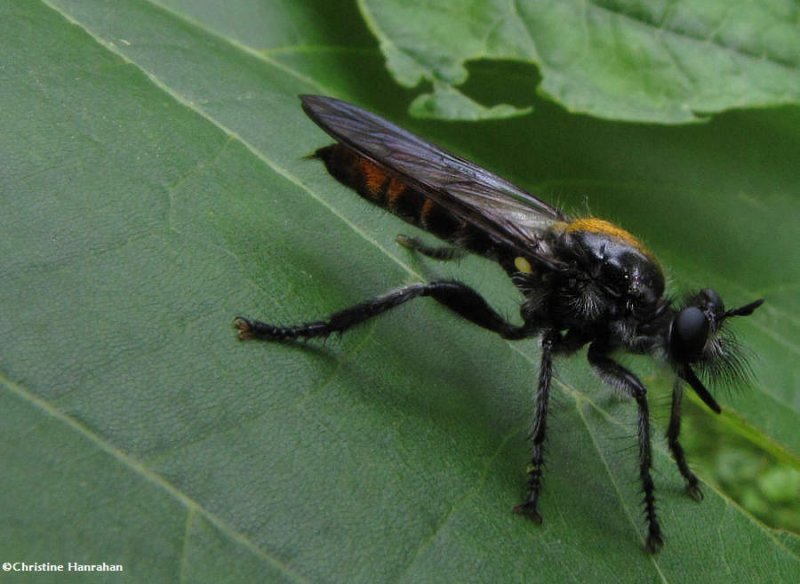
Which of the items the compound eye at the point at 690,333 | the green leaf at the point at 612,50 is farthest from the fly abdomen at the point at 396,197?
the compound eye at the point at 690,333

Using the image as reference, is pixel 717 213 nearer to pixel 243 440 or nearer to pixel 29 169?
pixel 243 440

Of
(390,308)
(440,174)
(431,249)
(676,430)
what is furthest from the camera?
(431,249)

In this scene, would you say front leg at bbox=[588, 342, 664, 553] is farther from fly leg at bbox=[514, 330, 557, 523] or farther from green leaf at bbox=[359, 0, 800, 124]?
green leaf at bbox=[359, 0, 800, 124]

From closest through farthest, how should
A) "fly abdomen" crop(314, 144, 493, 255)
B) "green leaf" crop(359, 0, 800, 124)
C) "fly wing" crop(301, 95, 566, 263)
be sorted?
"fly wing" crop(301, 95, 566, 263)
"fly abdomen" crop(314, 144, 493, 255)
"green leaf" crop(359, 0, 800, 124)

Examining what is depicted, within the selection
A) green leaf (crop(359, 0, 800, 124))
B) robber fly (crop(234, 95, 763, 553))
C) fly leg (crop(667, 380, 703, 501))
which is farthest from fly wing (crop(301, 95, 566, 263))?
fly leg (crop(667, 380, 703, 501))

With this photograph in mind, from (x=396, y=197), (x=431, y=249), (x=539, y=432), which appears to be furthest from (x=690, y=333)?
(x=396, y=197)

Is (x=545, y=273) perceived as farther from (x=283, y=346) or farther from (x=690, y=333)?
(x=283, y=346)

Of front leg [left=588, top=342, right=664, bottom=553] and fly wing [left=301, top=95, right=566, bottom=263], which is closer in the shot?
front leg [left=588, top=342, right=664, bottom=553]
